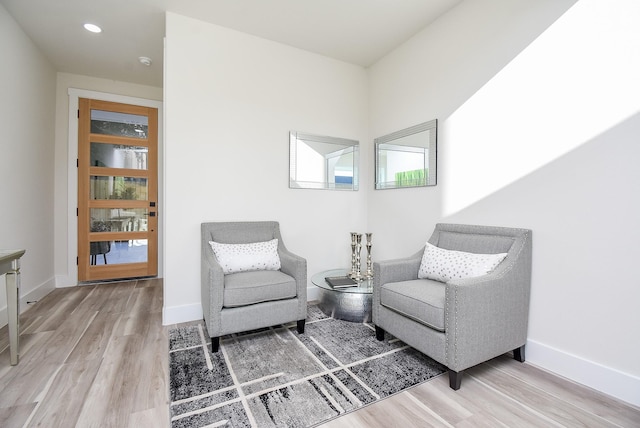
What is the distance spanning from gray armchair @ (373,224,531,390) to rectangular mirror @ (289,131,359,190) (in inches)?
56.8

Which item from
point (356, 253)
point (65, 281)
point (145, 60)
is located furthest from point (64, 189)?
point (356, 253)

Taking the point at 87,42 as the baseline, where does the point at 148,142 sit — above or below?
below

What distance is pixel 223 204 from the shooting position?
2.88m

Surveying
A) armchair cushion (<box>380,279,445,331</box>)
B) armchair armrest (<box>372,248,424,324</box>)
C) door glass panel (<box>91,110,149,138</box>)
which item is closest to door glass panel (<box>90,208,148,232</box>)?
door glass panel (<box>91,110,149,138</box>)

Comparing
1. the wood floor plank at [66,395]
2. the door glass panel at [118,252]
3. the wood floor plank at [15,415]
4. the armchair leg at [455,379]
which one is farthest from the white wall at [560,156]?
the door glass panel at [118,252]

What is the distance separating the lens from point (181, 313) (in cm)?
268

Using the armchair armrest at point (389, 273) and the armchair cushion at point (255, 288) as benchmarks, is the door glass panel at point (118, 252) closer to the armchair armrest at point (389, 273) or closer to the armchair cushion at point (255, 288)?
the armchair cushion at point (255, 288)

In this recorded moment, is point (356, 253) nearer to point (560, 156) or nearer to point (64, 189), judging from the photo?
point (560, 156)

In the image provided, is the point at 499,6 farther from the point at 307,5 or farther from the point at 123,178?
the point at 123,178

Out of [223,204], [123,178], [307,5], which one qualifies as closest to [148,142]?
[123,178]

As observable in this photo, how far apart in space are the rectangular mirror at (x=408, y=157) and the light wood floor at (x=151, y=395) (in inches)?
65.9

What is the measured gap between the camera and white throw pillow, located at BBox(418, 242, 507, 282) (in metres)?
1.94

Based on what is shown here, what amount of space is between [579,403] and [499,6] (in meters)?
2.65

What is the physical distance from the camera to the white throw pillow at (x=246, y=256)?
2469 millimetres
